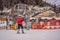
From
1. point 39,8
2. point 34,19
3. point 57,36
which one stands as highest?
point 39,8

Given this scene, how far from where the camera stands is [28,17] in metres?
2.16

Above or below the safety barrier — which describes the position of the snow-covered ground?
below

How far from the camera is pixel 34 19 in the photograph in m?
2.16

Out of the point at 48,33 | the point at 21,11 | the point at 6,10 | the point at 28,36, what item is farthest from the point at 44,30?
the point at 6,10

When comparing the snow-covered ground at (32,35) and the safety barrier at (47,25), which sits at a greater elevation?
the safety barrier at (47,25)

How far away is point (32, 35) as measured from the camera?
2146 mm

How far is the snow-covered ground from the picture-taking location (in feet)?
6.99

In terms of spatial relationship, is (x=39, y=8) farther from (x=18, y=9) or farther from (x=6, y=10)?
(x=6, y=10)

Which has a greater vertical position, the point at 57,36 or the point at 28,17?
the point at 28,17

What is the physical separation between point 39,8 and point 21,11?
0.22m

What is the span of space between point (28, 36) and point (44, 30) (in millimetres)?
212

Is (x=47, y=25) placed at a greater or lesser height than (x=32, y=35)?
greater

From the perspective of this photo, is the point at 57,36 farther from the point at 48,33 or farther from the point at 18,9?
the point at 18,9

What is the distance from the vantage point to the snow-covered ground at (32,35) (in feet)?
6.99
